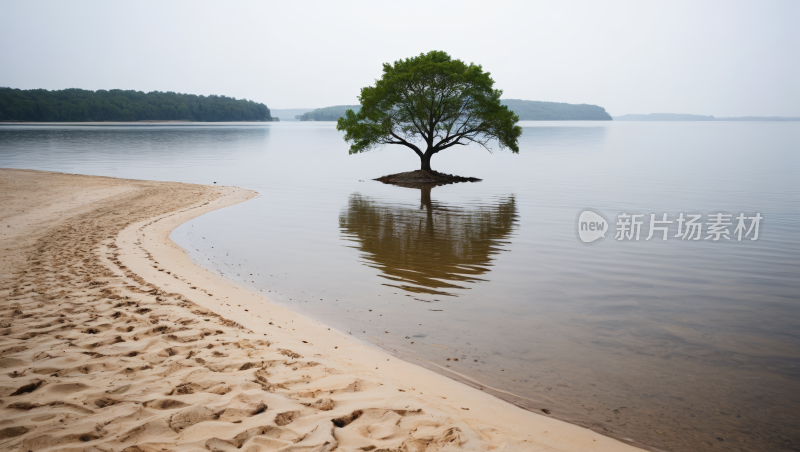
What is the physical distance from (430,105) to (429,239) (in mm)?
24220

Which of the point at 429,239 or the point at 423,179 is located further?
the point at 423,179

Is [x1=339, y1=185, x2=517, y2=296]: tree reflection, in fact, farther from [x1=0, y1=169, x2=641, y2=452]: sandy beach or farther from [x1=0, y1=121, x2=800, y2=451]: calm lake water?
[x1=0, y1=169, x2=641, y2=452]: sandy beach

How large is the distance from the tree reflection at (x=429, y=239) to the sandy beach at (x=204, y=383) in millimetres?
4403

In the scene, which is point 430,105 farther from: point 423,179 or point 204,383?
point 204,383

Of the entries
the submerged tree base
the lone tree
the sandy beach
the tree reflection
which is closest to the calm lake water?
the tree reflection

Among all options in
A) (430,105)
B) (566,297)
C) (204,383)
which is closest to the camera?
(204,383)

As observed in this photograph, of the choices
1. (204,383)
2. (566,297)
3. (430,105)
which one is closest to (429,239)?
(566,297)

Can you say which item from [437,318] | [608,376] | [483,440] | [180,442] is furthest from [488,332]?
[180,442]

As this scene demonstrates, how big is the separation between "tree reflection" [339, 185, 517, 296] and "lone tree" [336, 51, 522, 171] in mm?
12959

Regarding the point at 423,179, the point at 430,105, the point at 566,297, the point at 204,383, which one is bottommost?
the point at 566,297

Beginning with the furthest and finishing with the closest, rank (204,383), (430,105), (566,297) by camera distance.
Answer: (430,105), (566,297), (204,383)

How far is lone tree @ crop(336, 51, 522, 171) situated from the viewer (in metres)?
38.8

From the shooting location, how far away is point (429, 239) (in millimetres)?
18094

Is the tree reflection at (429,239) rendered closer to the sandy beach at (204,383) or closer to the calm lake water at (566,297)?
the calm lake water at (566,297)
